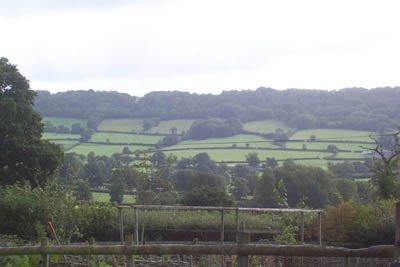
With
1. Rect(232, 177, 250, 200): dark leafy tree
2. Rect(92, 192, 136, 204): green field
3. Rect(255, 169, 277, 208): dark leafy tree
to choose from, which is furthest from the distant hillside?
Rect(255, 169, 277, 208): dark leafy tree

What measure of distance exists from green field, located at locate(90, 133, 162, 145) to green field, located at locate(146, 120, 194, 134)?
5.84 feet

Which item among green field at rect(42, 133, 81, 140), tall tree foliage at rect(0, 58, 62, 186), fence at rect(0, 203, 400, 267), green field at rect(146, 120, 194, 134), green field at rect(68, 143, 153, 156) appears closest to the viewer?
fence at rect(0, 203, 400, 267)

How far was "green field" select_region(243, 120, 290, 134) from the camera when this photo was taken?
191 ft

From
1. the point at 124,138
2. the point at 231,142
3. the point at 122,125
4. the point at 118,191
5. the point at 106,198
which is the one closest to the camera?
the point at 118,191

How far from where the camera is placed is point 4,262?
852cm

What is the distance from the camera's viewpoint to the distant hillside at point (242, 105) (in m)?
57.0

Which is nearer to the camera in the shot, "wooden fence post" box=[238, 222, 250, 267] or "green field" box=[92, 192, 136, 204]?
"wooden fence post" box=[238, 222, 250, 267]

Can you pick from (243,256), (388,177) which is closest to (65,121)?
(388,177)

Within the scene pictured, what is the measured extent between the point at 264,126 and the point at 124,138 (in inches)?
560

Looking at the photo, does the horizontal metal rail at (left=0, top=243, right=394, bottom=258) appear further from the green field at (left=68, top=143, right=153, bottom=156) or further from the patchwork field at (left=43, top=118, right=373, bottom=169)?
the green field at (left=68, top=143, right=153, bottom=156)

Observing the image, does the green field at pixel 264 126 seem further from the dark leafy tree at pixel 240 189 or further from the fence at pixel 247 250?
the fence at pixel 247 250

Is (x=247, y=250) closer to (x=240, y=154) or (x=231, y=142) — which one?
(x=240, y=154)

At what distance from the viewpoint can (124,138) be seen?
2235 inches

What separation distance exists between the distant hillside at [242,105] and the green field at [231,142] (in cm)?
495
